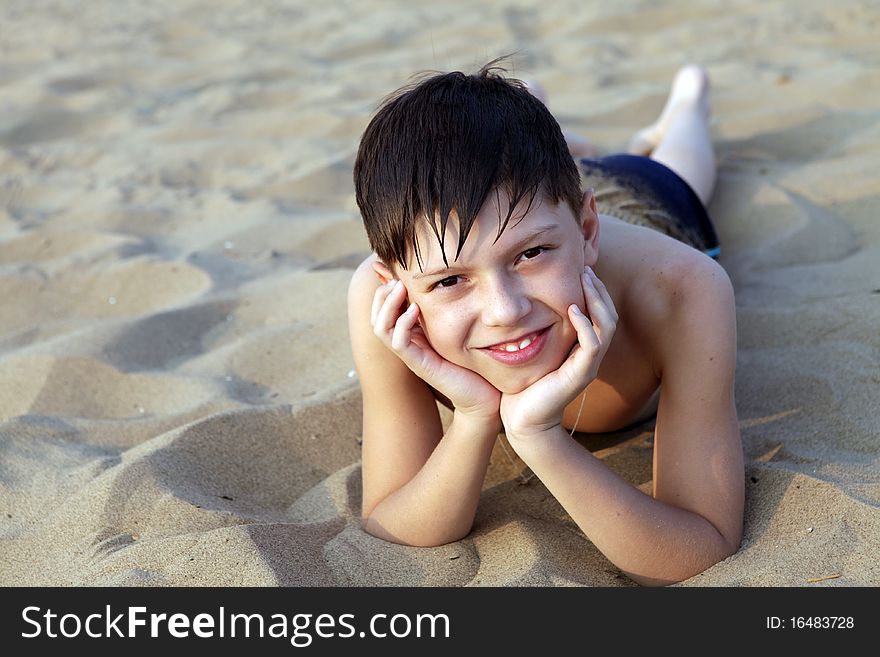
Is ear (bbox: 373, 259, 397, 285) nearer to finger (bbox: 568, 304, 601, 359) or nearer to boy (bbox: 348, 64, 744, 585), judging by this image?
boy (bbox: 348, 64, 744, 585)

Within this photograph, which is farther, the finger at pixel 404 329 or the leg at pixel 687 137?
the leg at pixel 687 137

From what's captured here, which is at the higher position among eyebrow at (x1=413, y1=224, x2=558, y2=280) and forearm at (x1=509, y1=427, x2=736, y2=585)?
eyebrow at (x1=413, y1=224, x2=558, y2=280)

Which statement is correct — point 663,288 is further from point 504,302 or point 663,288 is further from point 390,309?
point 390,309

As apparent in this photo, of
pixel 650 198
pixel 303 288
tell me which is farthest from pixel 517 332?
pixel 303 288

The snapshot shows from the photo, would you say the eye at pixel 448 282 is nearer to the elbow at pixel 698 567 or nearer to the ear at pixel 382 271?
the ear at pixel 382 271

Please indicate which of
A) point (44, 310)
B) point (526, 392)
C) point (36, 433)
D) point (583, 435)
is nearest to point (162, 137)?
point (44, 310)

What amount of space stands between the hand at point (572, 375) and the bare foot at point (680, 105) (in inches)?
102

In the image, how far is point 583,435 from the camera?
2818mm

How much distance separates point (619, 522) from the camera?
6.93 feet

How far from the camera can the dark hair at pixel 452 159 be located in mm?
1961

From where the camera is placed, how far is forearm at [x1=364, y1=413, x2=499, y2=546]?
223cm

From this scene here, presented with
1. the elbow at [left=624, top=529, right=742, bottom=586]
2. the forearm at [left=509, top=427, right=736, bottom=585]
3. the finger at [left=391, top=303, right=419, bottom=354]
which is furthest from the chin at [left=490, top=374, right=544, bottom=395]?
the elbow at [left=624, top=529, right=742, bottom=586]

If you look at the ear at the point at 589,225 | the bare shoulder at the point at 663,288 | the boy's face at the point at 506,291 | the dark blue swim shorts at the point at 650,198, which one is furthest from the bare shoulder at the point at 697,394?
the dark blue swim shorts at the point at 650,198
